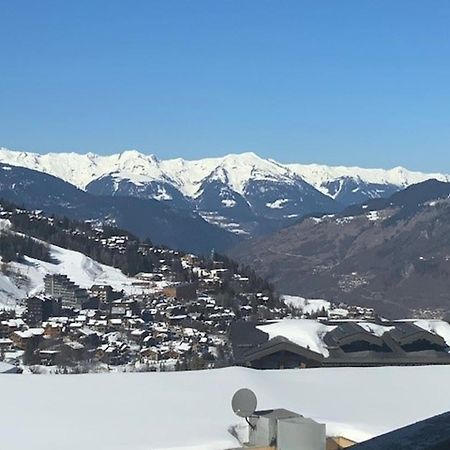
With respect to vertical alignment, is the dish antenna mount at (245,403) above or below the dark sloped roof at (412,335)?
below

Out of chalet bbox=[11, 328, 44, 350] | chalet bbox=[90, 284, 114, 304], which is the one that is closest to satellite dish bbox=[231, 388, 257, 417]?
chalet bbox=[11, 328, 44, 350]

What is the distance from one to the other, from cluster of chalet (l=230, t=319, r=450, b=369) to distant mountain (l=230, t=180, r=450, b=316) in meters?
71.3

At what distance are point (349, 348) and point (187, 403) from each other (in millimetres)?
7568

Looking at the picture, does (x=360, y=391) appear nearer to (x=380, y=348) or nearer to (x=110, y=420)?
(x=110, y=420)

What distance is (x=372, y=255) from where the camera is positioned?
141 metres

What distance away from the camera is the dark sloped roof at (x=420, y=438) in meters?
0.94

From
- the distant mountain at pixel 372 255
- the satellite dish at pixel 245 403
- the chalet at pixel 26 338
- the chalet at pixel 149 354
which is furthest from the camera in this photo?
the distant mountain at pixel 372 255

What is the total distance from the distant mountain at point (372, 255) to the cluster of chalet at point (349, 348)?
71.3 metres

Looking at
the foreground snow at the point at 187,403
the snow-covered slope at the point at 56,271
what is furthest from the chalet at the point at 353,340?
the snow-covered slope at the point at 56,271

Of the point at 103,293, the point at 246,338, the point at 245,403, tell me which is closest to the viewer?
the point at 245,403

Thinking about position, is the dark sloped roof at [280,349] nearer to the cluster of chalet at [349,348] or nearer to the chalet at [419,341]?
the cluster of chalet at [349,348]

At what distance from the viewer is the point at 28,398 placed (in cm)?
683

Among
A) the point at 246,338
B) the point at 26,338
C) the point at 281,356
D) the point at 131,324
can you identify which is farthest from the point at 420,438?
the point at 131,324

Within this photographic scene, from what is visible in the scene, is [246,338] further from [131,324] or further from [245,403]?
[131,324]
